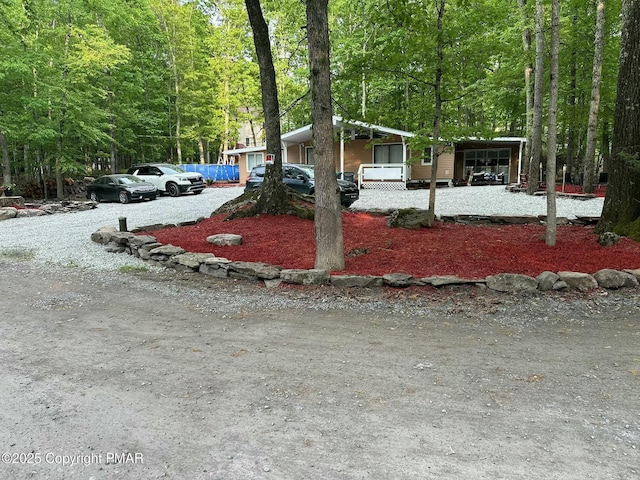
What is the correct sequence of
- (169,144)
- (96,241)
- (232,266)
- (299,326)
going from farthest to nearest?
(169,144), (96,241), (232,266), (299,326)

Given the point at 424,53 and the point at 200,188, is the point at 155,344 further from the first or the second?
the point at 200,188

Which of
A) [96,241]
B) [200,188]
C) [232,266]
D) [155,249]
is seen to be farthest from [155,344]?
[200,188]

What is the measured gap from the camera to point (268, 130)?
32.5 feet

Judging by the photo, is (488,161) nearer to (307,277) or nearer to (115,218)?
(115,218)

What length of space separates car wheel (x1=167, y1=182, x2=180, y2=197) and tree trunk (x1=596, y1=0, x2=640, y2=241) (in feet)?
58.6

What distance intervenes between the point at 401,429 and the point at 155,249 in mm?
5731

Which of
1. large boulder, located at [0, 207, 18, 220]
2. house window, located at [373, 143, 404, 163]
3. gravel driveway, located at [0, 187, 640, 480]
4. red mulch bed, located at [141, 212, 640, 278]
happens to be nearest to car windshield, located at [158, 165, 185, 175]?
large boulder, located at [0, 207, 18, 220]

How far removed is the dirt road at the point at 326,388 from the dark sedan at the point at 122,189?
45.8 feet

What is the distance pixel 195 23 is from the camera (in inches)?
1268

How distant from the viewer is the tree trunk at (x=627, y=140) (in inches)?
256

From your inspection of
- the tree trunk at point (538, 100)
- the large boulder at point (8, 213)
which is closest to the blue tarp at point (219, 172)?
the large boulder at point (8, 213)

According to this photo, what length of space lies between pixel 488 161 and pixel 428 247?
856 inches
